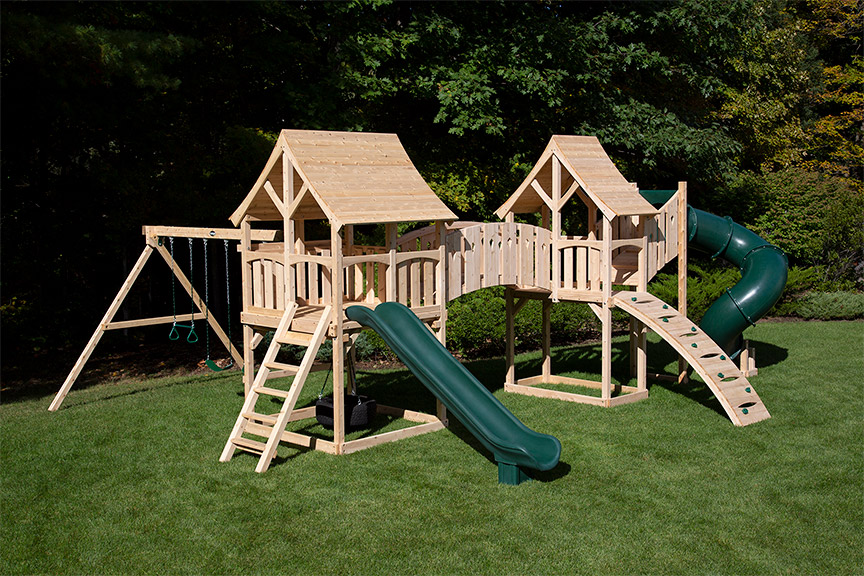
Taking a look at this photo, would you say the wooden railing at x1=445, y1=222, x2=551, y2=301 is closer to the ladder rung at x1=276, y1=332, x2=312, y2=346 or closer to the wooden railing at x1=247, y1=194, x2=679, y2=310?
the wooden railing at x1=247, y1=194, x2=679, y2=310

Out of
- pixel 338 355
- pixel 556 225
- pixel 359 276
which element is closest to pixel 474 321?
pixel 556 225

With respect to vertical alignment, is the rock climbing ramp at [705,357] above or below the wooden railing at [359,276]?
below

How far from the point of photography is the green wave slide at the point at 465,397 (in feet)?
26.3

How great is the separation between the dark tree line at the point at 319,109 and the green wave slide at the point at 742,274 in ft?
16.8

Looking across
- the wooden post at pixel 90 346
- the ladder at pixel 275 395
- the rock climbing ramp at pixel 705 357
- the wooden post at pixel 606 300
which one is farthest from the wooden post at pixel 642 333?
the wooden post at pixel 90 346

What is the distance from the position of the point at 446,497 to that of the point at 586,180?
547 centimetres

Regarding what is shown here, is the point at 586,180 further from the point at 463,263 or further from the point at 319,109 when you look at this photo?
the point at 319,109

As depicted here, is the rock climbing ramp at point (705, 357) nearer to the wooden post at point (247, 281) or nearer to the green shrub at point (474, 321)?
the green shrub at point (474, 321)

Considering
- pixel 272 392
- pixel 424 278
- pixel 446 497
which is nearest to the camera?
pixel 446 497

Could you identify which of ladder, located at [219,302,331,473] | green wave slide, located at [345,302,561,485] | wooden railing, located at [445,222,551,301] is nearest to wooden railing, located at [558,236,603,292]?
wooden railing, located at [445,222,551,301]

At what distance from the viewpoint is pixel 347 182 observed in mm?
9531

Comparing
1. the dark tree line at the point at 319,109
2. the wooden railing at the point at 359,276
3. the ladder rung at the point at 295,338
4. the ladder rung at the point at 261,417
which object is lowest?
the ladder rung at the point at 261,417

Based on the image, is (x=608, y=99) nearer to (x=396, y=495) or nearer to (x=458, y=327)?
(x=458, y=327)

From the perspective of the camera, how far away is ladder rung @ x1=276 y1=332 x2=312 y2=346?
362 inches
